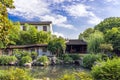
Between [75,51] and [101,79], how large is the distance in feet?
98.7

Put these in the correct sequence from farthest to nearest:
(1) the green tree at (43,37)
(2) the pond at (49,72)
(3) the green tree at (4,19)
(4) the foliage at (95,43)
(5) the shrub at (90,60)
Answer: (1) the green tree at (43,37), (4) the foliage at (95,43), (5) the shrub at (90,60), (2) the pond at (49,72), (3) the green tree at (4,19)

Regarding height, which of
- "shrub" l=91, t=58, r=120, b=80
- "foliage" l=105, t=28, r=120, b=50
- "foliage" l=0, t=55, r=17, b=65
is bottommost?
"foliage" l=0, t=55, r=17, b=65

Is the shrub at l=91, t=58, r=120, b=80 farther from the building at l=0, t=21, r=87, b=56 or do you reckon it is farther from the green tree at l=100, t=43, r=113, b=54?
the building at l=0, t=21, r=87, b=56

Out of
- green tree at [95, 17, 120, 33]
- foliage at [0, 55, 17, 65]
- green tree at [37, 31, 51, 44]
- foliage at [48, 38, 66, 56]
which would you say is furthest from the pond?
green tree at [95, 17, 120, 33]

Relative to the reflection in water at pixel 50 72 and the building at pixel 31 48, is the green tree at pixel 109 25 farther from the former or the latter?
the reflection in water at pixel 50 72

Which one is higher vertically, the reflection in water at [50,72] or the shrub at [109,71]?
the shrub at [109,71]

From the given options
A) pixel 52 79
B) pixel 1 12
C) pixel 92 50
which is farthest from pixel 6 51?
pixel 1 12

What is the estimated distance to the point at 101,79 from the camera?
8203 millimetres

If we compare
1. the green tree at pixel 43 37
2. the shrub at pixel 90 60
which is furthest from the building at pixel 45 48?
the shrub at pixel 90 60

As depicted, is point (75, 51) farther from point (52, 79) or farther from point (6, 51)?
point (52, 79)

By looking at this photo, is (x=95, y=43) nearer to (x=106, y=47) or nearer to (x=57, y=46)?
(x=106, y=47)

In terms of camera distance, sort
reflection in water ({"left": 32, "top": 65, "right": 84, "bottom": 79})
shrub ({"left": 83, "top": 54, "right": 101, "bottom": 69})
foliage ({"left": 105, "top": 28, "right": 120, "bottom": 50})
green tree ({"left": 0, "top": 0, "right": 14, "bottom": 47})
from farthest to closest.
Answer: foliage ({"left": 105, "top": 28, "right": 120, "bottom": 50}), shrub ({"left": 83, "top": 54, "right": 101, "bottom": 69}), reflection in water ({"left": 32, "top": 65, "right": 84, "bottom": 79}), green tree ({"left": 0, "top": 0, "right": 14, "bottom": 47})

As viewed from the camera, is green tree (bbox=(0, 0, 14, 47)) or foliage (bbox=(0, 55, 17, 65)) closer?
green tree (bbox=(0, 0, 14, 47))

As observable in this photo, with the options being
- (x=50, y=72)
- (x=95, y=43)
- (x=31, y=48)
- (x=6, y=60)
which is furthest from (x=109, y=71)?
(x=31, y=48)
